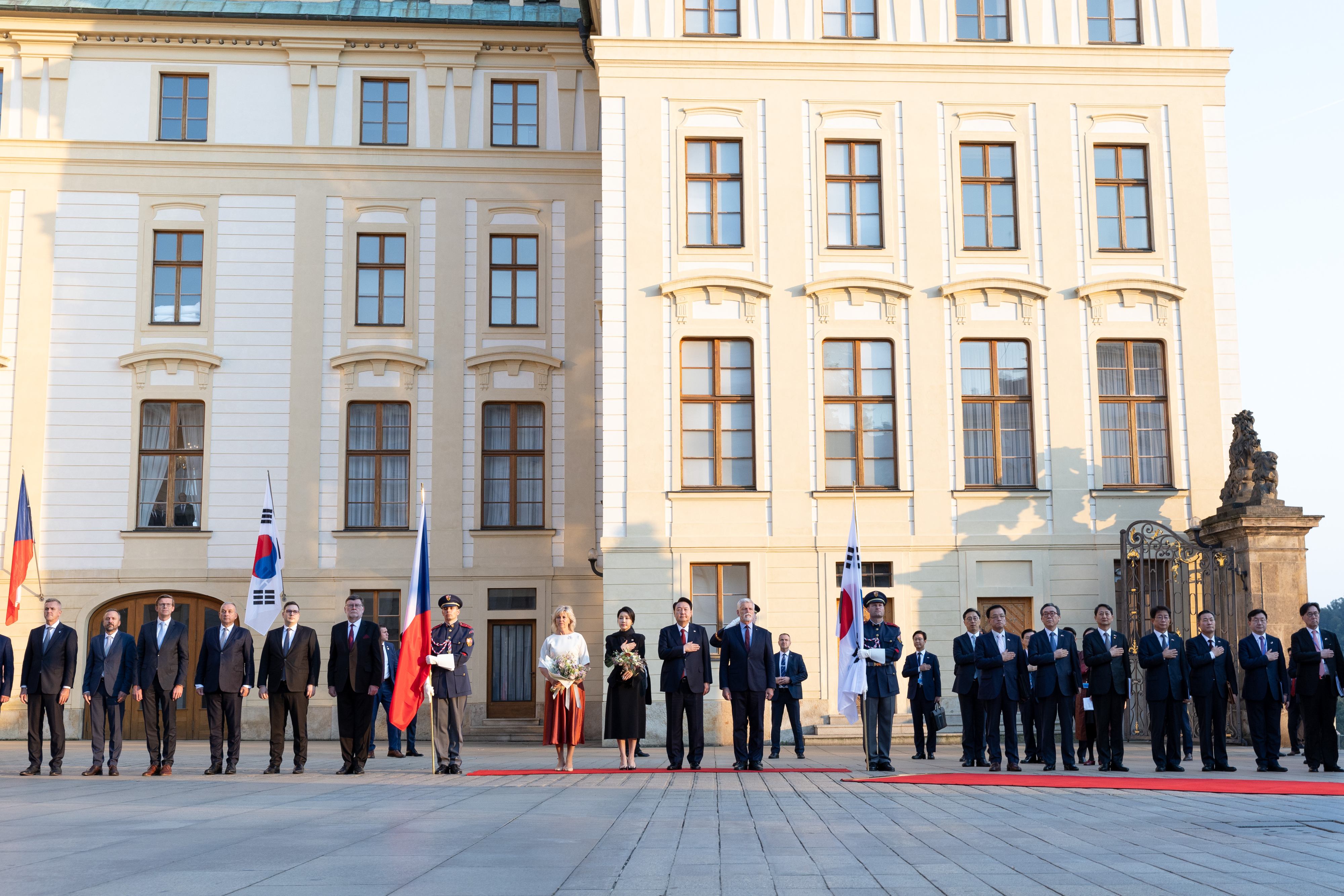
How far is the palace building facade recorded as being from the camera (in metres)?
22.2

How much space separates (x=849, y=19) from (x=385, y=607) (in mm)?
13961

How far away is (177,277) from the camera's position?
1011 inches

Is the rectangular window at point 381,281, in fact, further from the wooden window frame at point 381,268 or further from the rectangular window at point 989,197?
the rectangular window at point 989,197

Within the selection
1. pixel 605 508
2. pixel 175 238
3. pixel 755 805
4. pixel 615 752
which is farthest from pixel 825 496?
pixel 175 238

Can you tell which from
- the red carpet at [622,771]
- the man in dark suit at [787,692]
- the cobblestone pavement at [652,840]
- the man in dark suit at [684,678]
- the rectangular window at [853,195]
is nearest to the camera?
the cobblestone pavement at [652,840]

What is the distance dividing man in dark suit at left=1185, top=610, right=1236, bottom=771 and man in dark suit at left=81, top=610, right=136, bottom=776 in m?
12.1

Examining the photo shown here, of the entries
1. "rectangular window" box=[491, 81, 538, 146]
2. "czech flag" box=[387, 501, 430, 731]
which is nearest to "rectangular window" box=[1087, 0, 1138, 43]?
"rectangular window" box=[491, 81, 538, 146]

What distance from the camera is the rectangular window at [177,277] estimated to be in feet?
84.0

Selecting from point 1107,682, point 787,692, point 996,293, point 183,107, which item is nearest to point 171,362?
point 183,107

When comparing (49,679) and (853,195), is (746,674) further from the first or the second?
(853,195)

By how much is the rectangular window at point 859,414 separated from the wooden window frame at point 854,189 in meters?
1.77

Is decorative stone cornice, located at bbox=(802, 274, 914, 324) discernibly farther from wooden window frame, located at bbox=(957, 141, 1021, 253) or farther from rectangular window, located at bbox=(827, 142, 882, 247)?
wooden window frame, located at bbox=(957, 141, 1021, 253)

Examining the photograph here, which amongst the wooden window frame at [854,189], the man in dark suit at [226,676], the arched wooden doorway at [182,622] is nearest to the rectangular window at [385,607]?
the arched wooden doorway at [182,622]

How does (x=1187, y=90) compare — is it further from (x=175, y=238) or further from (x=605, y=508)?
(x=175, y=238)
